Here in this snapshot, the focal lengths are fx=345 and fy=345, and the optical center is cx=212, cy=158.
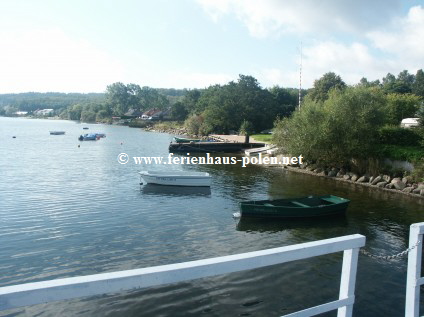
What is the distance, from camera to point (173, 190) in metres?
31.0

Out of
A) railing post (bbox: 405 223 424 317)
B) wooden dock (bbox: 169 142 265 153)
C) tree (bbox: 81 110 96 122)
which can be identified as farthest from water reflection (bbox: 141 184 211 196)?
tree (bbox: 81 110 96 122)

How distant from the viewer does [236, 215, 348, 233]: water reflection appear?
21.1m

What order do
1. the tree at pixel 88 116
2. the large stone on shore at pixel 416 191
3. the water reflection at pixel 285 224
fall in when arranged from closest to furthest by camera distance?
1. the water reflection at pixel 285 224
2. the large stone on shore at pixel 416 191
3. the tree at pixel 88 116

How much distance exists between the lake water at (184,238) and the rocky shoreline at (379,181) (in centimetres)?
154

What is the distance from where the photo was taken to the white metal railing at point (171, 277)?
258cm

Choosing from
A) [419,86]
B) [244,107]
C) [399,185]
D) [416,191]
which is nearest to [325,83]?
[244,107]

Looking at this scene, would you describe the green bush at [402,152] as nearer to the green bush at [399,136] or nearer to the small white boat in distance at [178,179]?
the green bush at [399,136]

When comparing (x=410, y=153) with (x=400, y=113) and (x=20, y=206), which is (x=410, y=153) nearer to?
(x=400, y=113)

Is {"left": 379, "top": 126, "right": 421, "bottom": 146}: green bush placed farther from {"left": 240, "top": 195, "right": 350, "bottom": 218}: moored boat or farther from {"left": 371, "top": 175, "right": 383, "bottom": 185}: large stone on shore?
{"left": 240, "top": 195, "right": 350, "bottom": 218}: moored boat

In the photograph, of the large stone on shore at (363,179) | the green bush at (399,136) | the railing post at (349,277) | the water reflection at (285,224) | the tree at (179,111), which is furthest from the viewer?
the tree at (179,111)

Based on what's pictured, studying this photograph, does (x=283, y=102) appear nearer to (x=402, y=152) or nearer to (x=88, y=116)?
(x=402, y=152)

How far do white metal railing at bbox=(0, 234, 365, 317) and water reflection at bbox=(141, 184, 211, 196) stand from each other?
26.0 metres

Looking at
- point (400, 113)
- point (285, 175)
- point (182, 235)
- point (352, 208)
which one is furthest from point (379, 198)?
point (400, 113)

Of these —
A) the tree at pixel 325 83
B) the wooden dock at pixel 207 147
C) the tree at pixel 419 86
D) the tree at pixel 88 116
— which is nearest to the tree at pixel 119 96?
the tree at pixel 88 116
